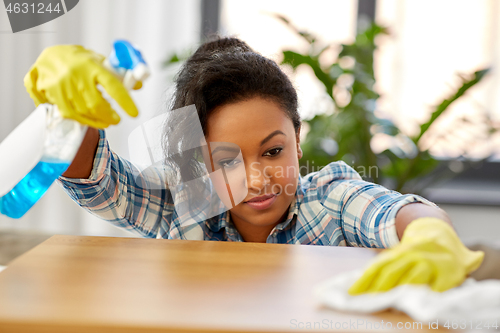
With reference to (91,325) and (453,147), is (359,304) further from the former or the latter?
(453,147)

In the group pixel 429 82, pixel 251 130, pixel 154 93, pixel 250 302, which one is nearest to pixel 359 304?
pixel 250 302

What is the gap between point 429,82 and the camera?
175cm

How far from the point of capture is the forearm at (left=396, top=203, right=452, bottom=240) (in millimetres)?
464

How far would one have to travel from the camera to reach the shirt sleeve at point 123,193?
0.64 m

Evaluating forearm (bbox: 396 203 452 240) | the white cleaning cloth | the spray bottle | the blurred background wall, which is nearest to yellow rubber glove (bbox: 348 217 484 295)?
the white cleaning cloth

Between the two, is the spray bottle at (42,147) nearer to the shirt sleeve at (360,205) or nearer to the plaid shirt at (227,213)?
the plaid shirt at (227,213)

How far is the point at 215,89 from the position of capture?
747 millimetres

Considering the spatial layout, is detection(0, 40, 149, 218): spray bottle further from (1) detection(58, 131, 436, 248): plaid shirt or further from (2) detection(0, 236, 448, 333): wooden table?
(1) detection(58, 131, 436, 248): plaid shirt

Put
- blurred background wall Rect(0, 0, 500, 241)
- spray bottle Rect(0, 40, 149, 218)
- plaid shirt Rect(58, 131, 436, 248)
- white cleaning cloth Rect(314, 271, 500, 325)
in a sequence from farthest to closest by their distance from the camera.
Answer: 1. blurred background wall Rect(0, 0, 500, 241)
2. plaid shirt Rect(58, 131, 436, 248)
3. spray bottle Rect(0, 40, 149, 218)
4. white cleaning cloth Rect(314, 271, 500, 325)

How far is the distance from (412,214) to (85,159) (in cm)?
46

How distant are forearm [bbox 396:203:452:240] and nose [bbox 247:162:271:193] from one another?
25cm

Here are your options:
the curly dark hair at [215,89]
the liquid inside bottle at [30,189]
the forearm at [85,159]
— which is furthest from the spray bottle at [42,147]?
the curly dark hair at [215,89]

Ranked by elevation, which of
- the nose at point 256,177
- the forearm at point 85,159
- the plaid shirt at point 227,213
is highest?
the forearm at point 85,159

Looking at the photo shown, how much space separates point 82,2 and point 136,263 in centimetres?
165
